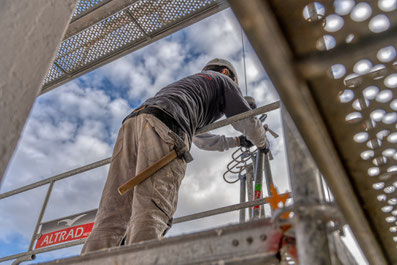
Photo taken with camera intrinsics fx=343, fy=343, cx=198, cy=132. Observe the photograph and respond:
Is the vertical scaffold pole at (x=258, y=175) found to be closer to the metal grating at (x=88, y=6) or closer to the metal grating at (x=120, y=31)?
the metal grating at (x=120, y=31)

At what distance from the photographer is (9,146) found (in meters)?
0.65

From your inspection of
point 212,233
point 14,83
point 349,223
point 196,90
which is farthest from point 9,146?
point 196,90

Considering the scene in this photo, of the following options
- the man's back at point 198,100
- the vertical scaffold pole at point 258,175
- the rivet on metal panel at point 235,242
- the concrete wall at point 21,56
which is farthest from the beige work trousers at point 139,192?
the vertical scaffold pole at point 258,175

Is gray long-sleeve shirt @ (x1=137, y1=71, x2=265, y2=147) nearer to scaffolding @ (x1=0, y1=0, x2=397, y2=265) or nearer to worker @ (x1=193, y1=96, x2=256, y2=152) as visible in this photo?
worker @ (x1=193, y1=96, x2=256, y2=152)

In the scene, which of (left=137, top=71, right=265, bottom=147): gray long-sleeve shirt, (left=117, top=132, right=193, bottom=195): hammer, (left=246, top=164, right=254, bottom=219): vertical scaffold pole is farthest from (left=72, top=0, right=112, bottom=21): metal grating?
(left=246, top=164, right=254, bottom=219): vertical scaffold pole

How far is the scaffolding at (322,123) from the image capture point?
0.80 metres

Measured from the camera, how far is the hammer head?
1.99 metres

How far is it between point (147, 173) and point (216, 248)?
961 mm

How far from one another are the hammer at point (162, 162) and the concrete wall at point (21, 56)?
44.5 inches

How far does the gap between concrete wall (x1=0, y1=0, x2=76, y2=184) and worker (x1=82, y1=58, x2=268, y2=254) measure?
1056 millimetres

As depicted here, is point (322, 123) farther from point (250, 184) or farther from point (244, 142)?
point (250, 184)

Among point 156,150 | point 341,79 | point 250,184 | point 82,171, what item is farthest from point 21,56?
point 250,184

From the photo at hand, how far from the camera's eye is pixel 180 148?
2.00 metres

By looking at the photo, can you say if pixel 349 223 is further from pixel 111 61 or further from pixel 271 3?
pixel 111 61
